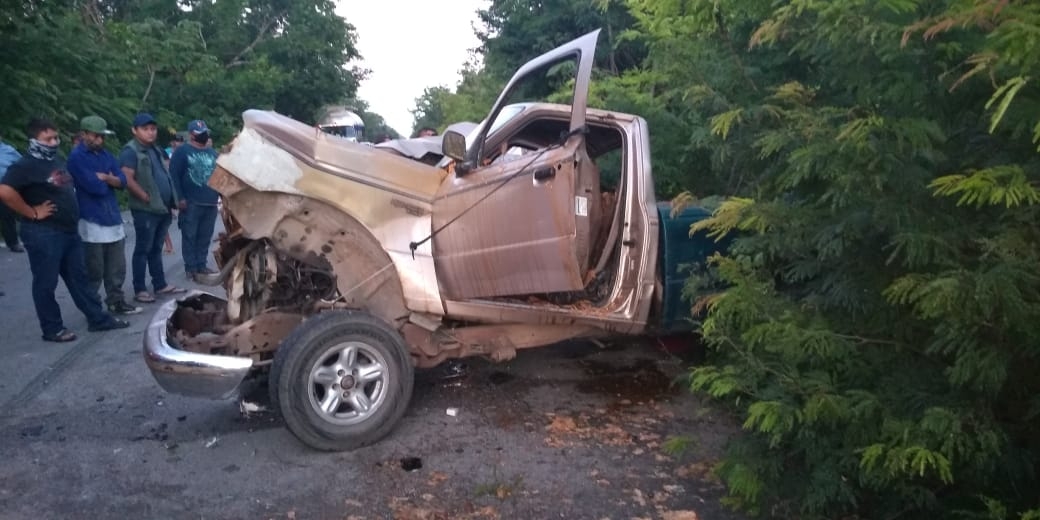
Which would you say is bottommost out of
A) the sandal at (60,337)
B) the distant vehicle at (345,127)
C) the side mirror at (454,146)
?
the sandal at (60,337)

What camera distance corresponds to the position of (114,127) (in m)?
18.0

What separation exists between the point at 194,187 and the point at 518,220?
540cm

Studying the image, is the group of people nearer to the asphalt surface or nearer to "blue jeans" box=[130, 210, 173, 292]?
"blue jeans" box=[130, 210, 173, 292]

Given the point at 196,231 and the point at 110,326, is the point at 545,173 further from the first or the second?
the point at 196,231

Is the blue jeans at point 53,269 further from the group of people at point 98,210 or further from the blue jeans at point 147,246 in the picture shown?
the blue jeans at point 147,246

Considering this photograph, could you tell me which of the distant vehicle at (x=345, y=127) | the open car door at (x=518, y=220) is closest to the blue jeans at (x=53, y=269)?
the distant vehicle at (x=345, y=127)

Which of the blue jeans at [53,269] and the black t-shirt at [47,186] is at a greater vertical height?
the black t-shirt at [47,186]

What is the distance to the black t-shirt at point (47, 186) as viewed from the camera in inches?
260

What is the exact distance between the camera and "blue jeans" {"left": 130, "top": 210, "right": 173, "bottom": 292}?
8.63m

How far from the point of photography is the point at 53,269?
6.78 m

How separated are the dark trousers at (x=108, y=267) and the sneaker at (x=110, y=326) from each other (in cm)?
30

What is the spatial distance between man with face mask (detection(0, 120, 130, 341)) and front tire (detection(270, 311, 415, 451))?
122 inches

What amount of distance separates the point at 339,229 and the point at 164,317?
119 centimetres

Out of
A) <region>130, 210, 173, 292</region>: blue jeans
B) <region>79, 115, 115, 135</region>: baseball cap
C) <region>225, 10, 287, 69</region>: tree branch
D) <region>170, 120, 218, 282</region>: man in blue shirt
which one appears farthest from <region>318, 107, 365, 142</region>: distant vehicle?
<region>225, 10, 287, 69</region>: tree branch
